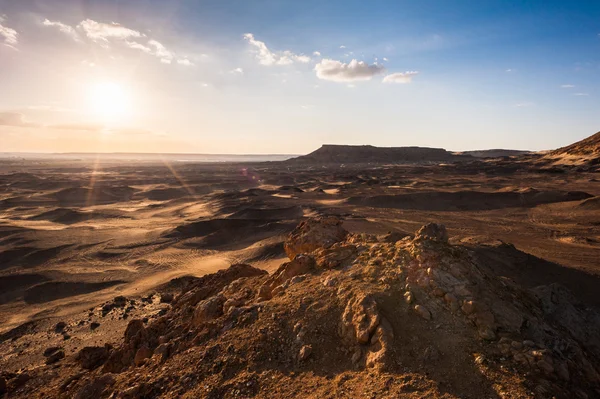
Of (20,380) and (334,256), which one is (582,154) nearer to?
(334,256)

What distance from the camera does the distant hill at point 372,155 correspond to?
350 ft

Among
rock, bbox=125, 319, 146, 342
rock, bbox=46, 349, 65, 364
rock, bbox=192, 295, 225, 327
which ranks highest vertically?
rock, bbox=192, 295, 225, 327

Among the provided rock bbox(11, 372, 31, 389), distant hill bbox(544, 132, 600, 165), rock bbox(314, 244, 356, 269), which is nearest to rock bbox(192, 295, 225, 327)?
rock bbox(314, 244, 356, 269)

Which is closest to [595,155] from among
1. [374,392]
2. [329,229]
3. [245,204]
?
[245,204]

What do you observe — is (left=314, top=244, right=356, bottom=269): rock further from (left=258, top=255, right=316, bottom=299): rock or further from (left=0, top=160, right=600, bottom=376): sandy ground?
(left=0, top=160, right=600, bottom=376): sandy ground

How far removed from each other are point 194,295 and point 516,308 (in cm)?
680

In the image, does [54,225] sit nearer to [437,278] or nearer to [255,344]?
[255,344]

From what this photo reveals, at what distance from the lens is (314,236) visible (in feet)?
26.8

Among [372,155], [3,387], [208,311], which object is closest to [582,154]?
[372,155]

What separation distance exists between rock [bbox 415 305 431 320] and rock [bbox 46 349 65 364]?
8.16 m

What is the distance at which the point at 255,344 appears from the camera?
4738mm

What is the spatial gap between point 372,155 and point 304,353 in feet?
358

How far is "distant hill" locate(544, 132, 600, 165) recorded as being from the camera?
4844 cm

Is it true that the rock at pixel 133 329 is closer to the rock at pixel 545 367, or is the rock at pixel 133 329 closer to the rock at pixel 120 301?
the rock at pixel 120 301
